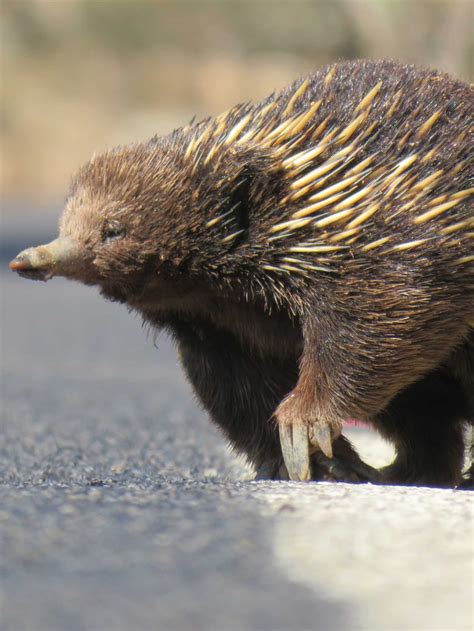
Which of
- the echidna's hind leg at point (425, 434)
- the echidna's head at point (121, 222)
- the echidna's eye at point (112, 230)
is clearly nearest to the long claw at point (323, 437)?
the echidna's hind leg at point (425, 434)

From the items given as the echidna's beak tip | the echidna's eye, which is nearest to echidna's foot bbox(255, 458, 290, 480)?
the echidna's eye

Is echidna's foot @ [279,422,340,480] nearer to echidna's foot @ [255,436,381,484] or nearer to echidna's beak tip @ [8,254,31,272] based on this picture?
echidna's foot @ [255,436,381,484]

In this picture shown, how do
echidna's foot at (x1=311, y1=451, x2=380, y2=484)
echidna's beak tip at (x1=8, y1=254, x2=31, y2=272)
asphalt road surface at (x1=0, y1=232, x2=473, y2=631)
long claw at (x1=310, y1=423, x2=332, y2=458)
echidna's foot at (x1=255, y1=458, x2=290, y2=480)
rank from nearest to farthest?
asphalt road surface at (x1=0, y1=232, x2=473, y2=631), echidna's beak tip at (x1=8, y1=254, x2=31, y2=272), long claw at (x1=310, y1=423, x2=332, y2=458), echidna's foot at (x1=311, y1=451, x2=380, y2=484), echidna's foot at (x1=255, y1=458, x2=290, y2=480)

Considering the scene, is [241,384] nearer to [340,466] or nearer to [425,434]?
[340,466]

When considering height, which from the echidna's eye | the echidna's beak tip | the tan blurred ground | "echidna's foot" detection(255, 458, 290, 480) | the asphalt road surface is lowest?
the asphalt road surface

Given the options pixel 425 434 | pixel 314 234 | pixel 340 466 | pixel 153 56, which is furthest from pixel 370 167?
pixel 153 56

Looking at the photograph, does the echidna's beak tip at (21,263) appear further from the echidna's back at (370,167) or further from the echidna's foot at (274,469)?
the echidna's foot at (274,469)

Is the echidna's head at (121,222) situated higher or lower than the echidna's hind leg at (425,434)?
higher
